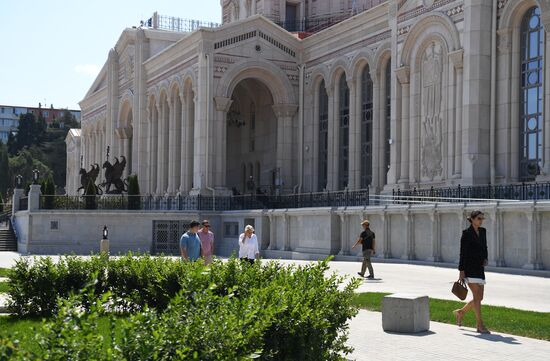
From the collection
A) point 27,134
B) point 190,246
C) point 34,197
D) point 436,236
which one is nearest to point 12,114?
point 27,134

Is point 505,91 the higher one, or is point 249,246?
point 505,91

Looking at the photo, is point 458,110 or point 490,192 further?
point 458,110

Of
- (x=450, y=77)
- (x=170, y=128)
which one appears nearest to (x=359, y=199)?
(x=450, y=77)

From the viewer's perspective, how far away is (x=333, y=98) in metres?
48.6

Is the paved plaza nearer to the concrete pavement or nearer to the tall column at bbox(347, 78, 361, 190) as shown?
the concrete pavement

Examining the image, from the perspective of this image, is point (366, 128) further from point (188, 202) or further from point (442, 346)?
point (442, 346)

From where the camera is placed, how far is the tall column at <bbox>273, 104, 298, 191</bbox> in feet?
171

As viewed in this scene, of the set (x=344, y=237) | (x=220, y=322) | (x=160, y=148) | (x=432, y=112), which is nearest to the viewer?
(x=220, y=322)

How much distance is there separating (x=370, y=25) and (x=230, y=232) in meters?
14.1

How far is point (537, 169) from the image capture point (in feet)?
104

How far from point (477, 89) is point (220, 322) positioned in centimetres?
2856

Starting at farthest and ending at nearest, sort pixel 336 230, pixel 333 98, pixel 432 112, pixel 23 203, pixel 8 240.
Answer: pixel 23 203
pixel 8 240
pixel 333 98
pixel 432 112
pixel 336 230

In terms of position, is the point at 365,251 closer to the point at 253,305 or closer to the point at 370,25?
the point at 253,305

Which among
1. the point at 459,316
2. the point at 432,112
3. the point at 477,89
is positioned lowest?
the point at 459,316
